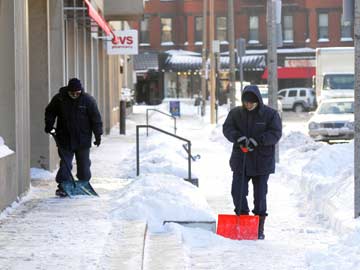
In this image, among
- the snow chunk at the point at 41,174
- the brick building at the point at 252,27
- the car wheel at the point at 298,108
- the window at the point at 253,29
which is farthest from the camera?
the window at the point at 253,29

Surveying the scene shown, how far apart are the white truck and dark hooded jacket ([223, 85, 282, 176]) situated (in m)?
27.0

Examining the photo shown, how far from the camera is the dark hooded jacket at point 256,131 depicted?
9.23m

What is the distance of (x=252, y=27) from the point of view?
67.6m

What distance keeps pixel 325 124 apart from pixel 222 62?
4210 centimetres

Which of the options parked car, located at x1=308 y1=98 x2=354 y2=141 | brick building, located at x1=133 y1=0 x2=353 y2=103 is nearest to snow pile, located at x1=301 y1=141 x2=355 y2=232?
parked car, located at x1=308 y1=98 x2=354 y2=141

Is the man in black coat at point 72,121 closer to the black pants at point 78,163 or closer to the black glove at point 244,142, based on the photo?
the black pants at point 78,163

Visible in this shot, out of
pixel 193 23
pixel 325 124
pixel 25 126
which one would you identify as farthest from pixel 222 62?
pixel 25 126

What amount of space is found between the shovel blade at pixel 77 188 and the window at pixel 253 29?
187ft

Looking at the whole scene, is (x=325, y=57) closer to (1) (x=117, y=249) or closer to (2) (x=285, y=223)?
(2) (x=285, y=223)

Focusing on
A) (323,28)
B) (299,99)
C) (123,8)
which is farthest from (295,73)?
(123,8)

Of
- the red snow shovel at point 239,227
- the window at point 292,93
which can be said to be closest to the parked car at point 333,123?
the red snow shovel at point 239,227

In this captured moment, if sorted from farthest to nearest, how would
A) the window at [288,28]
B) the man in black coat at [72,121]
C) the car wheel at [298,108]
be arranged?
the window at [288,28] → the car wheel at [298,108] → the man in black coat at [72,121]

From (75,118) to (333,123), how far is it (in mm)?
14990

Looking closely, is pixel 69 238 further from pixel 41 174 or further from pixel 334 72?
pixel 334 72
